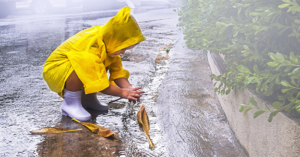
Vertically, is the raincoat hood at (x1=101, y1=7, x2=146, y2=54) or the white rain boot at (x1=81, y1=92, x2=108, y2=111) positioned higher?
the raincoat hood at (x1=101, y1=7, x2=146, y2=54)

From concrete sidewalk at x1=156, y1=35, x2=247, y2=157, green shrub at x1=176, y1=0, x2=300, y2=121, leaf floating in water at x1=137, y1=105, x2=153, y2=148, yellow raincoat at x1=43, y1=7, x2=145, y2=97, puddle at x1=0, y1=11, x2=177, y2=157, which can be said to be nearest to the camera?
green shrub at x1=176, y1=0, x2=300, y2=121

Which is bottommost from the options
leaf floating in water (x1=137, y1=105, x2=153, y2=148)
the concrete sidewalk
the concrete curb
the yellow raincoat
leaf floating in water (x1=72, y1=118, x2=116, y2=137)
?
the concrete sidewalk

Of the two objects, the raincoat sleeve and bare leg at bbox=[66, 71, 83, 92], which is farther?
the raincoat sleeve

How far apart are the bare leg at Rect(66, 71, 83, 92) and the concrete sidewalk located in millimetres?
868

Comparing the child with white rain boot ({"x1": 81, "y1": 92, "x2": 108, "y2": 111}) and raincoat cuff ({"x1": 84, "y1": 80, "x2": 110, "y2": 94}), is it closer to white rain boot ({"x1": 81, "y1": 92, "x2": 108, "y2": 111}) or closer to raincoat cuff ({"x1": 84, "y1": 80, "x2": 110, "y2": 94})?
raincoat cuff ({"x1": 84, "y1": 80, "x2": 110, "y2": 94})

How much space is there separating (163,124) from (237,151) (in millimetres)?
743

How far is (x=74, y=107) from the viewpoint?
2688 millimetres

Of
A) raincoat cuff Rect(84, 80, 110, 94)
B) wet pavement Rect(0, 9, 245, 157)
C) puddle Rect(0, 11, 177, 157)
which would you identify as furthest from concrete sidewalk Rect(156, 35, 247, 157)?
raincoat cuff Rect(84, 80, 110, 94)

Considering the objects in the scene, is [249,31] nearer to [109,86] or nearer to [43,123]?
[109,86]

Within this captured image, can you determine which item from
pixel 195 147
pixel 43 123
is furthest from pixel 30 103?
pixel 195 147

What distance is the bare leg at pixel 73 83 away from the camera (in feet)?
8.32

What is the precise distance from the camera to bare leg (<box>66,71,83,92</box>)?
2535mm

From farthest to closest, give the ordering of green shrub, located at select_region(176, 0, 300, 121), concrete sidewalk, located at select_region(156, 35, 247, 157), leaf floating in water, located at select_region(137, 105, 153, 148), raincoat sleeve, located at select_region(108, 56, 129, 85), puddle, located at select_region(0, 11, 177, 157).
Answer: raincoat sleeve, located at select_region(108, 56, 129, 85), leaf floating in water, located at select_region(137, 105, 153, 148), concrete sidewalk, located at select_region(156, 35, 247, 157), puddle, located at select_region(0, 11, 177, 157), green shrub, located at select_region(176, 0, 300, 121)

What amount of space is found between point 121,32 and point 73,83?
67 centimetres
